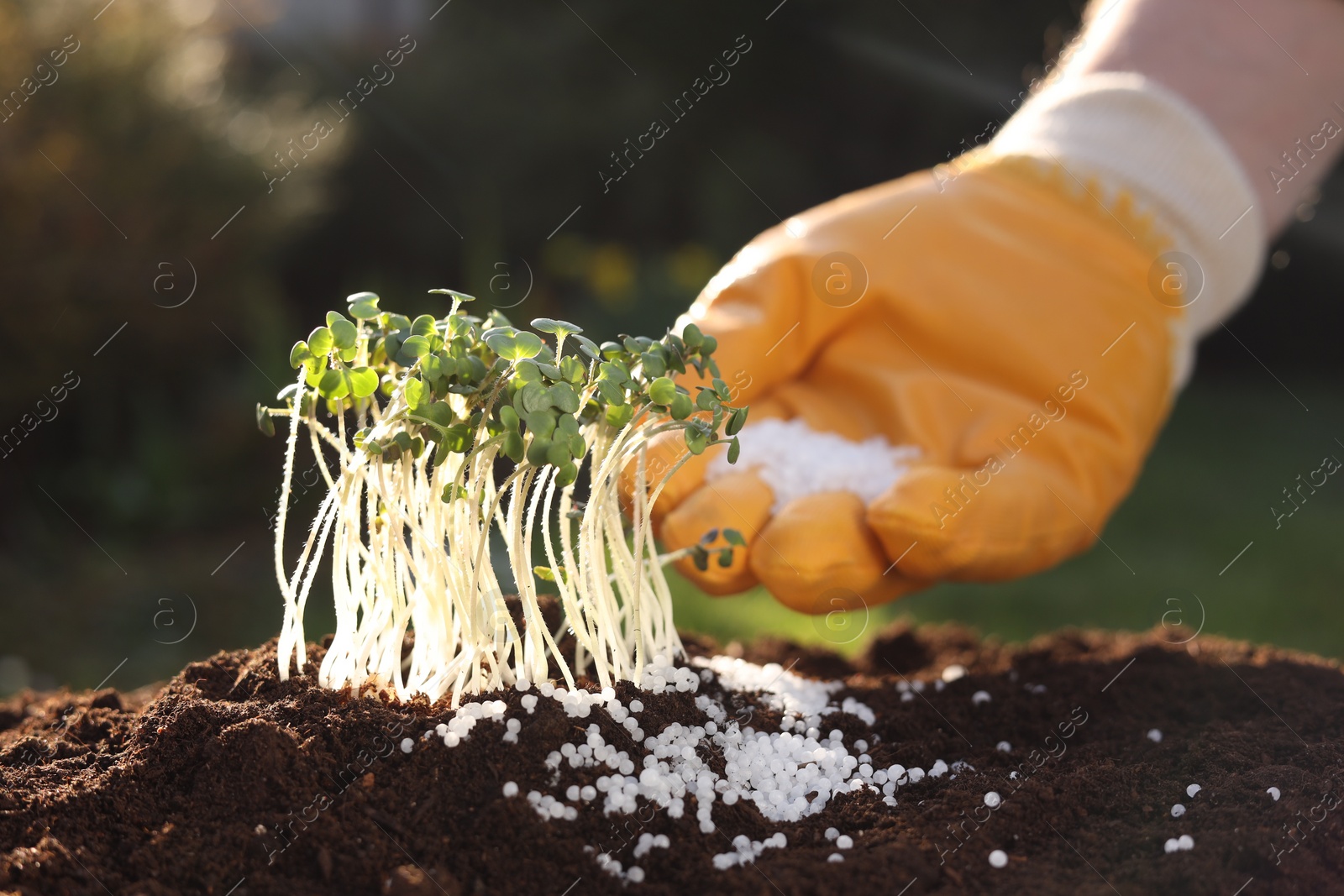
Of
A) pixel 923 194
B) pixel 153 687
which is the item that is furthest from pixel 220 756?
pixel 923 194

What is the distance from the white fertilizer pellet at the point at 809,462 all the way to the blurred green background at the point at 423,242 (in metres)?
0.86

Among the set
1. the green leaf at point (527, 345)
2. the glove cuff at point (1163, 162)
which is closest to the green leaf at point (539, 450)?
the green leaf at point (527, 345)

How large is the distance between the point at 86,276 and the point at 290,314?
1628 millimetres

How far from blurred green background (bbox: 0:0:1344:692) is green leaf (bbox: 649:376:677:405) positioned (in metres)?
1.17

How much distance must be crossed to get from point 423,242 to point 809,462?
13.4 ft

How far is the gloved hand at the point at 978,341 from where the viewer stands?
1747mm

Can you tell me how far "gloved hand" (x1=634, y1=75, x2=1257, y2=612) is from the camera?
1.75m

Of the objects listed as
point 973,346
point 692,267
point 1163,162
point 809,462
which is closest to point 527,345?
point 809,462

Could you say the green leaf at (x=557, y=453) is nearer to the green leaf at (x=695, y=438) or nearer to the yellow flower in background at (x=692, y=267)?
the green leaf at (x=695, y=438)

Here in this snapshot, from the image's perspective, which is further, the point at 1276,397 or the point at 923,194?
the point at 1276,397

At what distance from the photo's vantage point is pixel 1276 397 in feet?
19.3

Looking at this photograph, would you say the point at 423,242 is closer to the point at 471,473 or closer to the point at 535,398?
the point at 471,473

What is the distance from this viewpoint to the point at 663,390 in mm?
1194

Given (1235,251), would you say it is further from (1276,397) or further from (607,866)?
(1276,397)
